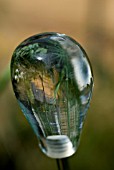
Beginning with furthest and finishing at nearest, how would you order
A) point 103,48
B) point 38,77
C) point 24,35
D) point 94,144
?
point 24,35 → point 103,48 → point 94,144 → point 38,77

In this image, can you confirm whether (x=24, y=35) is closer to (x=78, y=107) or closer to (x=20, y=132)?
(x=20, y=132)

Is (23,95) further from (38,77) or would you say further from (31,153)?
(31,153)

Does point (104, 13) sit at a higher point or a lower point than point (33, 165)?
higher

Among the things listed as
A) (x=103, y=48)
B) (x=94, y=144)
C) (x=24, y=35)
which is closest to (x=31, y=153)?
(x=94, y=144)

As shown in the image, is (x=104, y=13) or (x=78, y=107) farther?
(x=104, y=13)

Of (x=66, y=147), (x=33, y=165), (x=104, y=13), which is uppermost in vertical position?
(x=66, y=147)

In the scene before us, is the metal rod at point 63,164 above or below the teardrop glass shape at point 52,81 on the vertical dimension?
below

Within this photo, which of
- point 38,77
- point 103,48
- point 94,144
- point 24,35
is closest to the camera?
point 38,77

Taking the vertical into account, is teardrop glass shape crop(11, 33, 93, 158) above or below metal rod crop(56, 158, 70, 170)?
above
